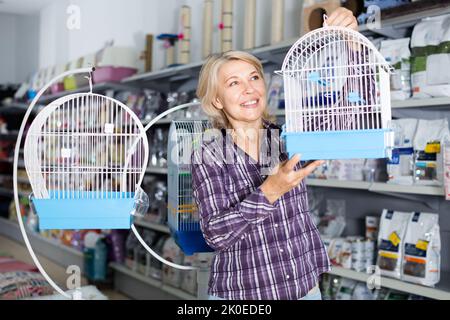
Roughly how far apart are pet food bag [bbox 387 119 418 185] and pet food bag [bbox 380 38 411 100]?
125mm

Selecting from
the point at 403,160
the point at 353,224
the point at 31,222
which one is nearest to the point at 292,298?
the point at 403,160

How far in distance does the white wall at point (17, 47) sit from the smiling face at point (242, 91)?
5643 millimetres

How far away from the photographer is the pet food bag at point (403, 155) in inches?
87.4

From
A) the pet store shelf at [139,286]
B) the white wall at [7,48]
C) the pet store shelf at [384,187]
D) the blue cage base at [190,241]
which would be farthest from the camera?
the white wall at [7,48]

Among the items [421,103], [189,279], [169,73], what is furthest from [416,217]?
[169,73]

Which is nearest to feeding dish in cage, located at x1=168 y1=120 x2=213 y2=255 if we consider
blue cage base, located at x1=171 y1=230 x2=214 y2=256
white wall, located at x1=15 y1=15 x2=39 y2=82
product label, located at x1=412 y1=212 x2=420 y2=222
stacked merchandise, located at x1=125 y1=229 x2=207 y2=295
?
blue cage base, located at x1=171 y1=230 x2=214 y2=256

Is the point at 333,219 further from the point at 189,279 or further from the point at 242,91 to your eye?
the point at 242,91

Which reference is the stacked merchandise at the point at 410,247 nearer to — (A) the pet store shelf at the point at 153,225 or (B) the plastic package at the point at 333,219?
(B) the plastic package at the point at 333,219

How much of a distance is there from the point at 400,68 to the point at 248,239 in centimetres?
126

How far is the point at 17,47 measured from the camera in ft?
23.5

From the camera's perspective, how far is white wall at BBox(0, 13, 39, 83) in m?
6.64

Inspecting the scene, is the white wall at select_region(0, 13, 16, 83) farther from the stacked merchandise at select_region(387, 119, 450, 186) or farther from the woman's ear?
the woman's ear

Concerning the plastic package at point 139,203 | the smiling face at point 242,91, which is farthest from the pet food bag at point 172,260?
the smiling face at point 242,91
